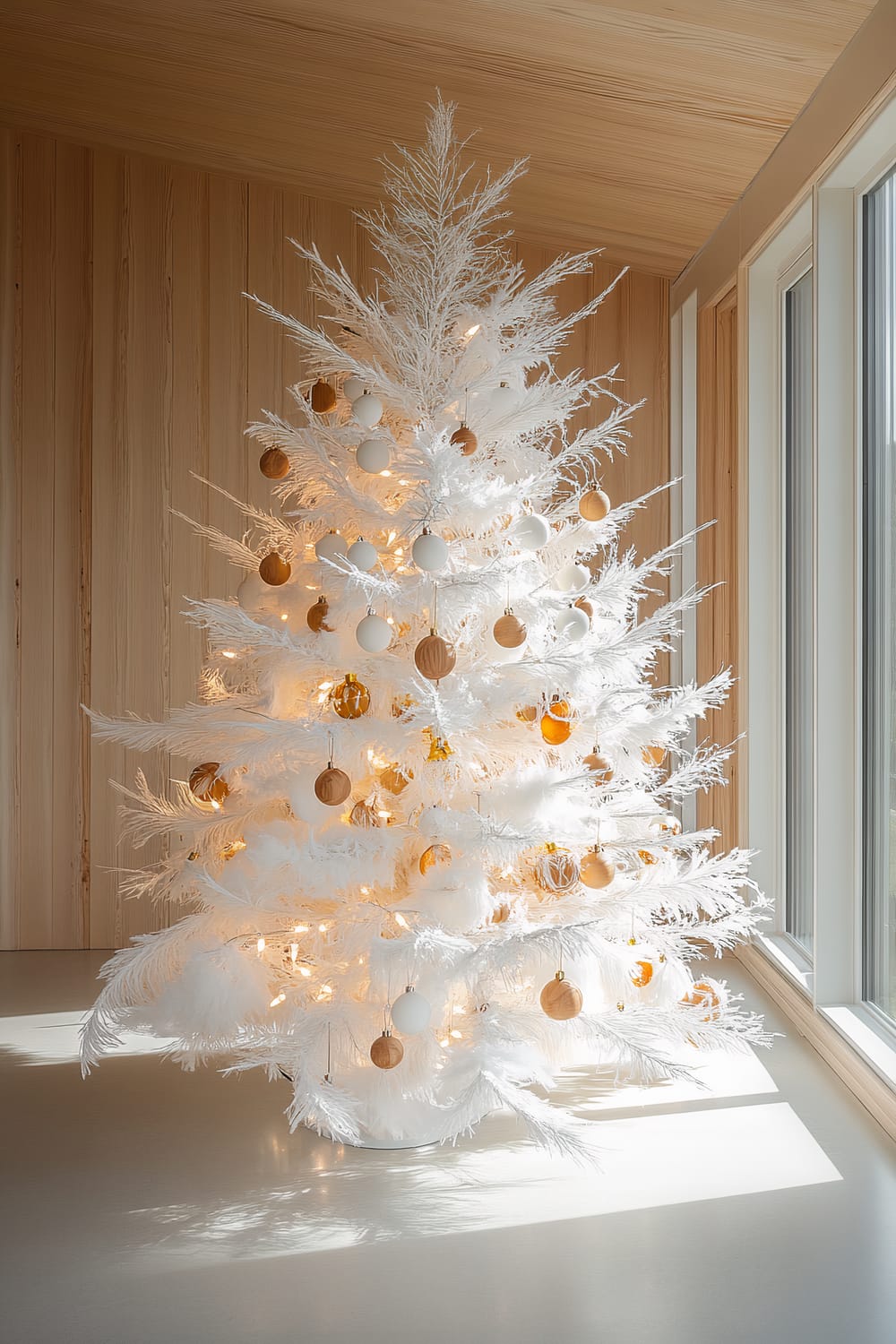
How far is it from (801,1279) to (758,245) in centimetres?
249

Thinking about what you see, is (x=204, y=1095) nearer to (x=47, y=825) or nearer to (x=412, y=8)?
(x=47, y=825)

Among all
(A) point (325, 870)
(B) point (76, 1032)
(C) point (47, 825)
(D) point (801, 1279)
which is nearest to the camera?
(D) point (801, 1279)

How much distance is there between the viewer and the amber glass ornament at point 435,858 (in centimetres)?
204

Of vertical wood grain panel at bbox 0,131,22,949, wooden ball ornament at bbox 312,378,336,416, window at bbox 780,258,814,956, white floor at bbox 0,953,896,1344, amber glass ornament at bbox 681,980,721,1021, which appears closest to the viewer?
white floor at bbox 0,953,896,1344

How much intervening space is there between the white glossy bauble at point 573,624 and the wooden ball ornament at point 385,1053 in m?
0.83

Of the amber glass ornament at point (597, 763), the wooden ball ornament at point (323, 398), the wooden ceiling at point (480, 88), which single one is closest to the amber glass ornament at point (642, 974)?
the amber glass ornament at point (597, 763)

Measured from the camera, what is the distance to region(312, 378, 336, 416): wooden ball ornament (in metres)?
2.25

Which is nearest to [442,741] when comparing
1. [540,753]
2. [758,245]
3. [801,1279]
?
[540,753]

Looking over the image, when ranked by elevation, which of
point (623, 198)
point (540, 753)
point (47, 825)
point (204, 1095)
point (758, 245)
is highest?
point (623, 198)

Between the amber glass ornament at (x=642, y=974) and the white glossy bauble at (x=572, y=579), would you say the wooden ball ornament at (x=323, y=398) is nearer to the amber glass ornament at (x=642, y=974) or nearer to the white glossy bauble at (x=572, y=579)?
the white glossy bauble at (x=572, y=579)

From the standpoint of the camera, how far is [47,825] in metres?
3.79

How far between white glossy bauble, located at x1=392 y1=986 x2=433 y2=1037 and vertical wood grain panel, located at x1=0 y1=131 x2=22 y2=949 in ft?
7.58

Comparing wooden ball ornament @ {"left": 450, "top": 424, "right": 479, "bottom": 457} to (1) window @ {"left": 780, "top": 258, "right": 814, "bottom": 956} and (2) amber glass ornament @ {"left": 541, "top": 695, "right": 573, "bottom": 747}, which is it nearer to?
(2) amber glass ornament @ {"left": 541, "top": 695, "right": 573, "bottom": 747}

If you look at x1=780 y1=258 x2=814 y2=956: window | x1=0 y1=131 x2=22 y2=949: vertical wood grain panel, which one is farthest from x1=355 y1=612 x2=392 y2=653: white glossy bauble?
x1=0 y1=131 x2=22 y2=949: vertical wood grain panel
